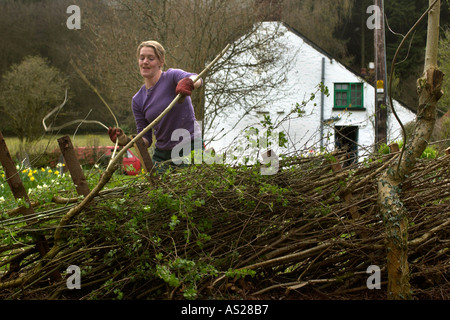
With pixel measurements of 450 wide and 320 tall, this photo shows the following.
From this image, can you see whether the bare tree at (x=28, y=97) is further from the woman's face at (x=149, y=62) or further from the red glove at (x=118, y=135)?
the red glove at (x=118, y=135)

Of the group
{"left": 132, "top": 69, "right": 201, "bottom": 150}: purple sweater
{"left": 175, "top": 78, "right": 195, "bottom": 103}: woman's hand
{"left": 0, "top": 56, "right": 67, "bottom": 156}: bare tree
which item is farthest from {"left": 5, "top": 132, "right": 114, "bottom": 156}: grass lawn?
{"left": 175, "top": 78, "right": 195, "bottom": 103}: woman's hand

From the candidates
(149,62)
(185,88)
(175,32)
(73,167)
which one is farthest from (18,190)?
(175,32)

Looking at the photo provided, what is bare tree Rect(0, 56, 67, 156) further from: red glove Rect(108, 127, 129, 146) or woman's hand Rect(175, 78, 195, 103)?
woman's hand Rect(175, 78, 195, 103)

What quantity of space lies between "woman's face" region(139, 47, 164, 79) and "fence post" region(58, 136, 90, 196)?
1.08m

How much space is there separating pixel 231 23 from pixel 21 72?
14.5 meters

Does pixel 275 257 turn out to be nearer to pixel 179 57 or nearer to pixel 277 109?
pixel 179 57

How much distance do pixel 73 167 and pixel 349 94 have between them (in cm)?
2040

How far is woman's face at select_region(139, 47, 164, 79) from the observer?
11.8ft

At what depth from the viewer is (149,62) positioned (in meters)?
3.62

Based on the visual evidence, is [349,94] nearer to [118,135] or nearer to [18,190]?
[118,135]

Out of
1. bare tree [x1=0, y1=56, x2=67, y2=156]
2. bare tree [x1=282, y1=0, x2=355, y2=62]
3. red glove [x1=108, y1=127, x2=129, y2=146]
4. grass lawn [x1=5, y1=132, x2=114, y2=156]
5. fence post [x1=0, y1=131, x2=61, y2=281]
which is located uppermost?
bare tree [x1=282, y1=0, x2=355, y2=62]
